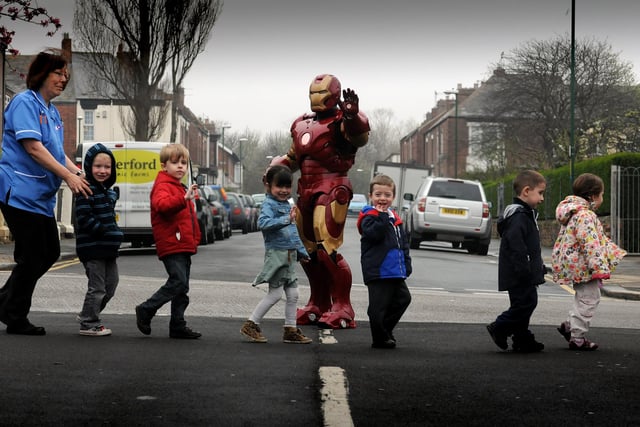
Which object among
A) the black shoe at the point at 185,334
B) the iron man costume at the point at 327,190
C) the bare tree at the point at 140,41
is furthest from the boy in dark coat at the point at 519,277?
the bare tree at the point at 140,41

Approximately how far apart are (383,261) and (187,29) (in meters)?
34.5

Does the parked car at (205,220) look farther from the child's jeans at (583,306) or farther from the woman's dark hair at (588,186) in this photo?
the child's jeans at (583,306)

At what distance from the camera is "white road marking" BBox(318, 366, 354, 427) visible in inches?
189

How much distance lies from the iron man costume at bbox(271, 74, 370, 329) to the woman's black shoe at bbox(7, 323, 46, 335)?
244 cm

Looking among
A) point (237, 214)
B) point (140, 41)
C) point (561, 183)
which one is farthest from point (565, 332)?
→ point (237, 214)

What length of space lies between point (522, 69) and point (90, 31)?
70.1 ft

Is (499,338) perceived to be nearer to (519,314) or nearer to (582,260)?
(519,314)

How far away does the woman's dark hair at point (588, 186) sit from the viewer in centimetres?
803

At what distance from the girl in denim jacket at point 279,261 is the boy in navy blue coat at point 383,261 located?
0.51 m

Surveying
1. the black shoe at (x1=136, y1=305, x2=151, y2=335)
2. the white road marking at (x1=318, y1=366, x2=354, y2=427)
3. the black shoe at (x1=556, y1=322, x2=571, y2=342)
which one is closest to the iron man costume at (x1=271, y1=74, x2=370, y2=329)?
the black shoe at (x1=136, y1=305, x2=151, y2=335)

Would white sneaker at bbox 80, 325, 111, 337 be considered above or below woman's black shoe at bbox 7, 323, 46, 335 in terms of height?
below

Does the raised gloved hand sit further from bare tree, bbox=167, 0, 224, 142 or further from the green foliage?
bare tree, bbox=167, 0, 224, 142

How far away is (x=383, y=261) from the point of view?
7.73 m

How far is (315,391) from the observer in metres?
5.55
